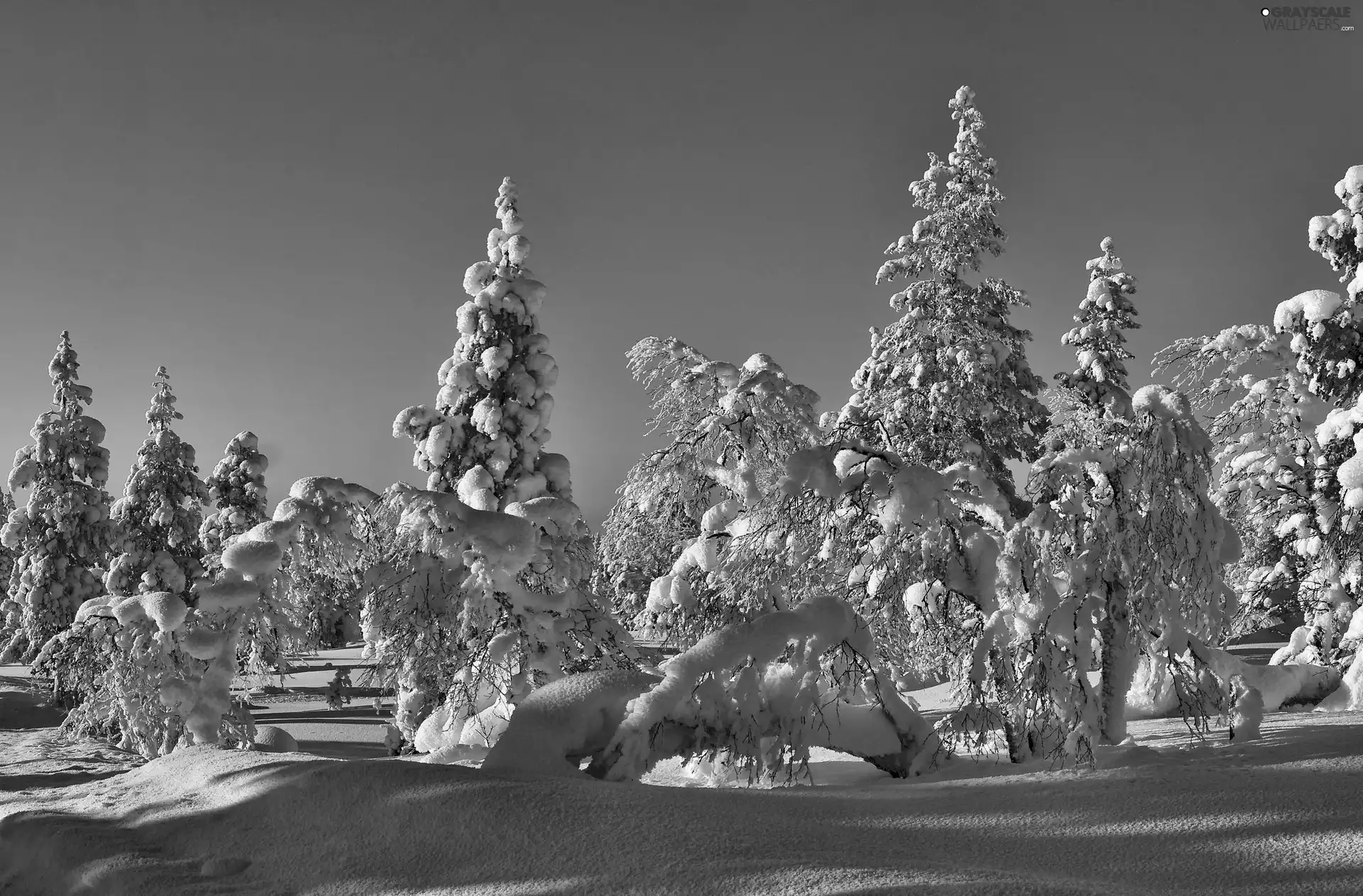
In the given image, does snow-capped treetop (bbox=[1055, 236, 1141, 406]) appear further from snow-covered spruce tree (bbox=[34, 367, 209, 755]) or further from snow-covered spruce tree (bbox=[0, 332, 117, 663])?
snow-covered spruce tree (bbox=[0, 332, 117, 663])

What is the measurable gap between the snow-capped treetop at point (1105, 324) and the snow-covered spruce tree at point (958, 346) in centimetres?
461

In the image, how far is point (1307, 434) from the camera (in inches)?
686

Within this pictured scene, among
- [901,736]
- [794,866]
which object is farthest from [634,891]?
[901,736]

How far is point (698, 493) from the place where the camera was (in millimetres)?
11664

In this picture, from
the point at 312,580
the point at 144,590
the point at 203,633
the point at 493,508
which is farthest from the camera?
the point at 144,590

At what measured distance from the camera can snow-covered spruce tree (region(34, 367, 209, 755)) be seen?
9109 millimetres

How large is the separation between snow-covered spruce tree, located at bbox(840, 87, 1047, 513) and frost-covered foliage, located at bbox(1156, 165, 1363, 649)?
3.92 metres

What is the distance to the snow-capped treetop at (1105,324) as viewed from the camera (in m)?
23.8

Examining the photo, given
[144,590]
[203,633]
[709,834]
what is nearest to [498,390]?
[203,633]

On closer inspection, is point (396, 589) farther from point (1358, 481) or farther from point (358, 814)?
point (1358, 481)

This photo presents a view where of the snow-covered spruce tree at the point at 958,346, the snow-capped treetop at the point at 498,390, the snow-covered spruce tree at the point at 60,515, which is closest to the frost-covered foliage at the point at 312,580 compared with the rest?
the snow-capped treetop at the point at 498,390

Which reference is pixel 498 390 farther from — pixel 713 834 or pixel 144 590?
pixel 713 834

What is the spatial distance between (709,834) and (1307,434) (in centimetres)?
1762

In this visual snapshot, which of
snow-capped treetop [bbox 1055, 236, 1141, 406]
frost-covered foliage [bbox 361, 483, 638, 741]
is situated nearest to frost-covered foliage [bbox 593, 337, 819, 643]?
frost-covered foliage [bbox 361, 483, 638, 741]
